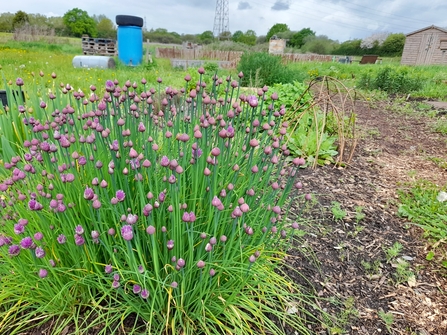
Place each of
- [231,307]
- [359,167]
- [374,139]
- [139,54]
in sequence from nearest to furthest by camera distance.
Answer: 1. [231,307]
2. [359,167]
3. [374,139]
4. [139,54]

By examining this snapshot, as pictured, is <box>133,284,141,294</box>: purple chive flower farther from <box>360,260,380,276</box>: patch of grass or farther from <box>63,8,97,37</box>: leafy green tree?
<box>63,8,97,37</box>: leafy green tree

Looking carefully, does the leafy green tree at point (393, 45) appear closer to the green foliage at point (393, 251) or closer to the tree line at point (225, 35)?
the tree line at point (225, 35)

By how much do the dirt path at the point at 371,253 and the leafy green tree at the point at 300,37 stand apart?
53069 millimetres

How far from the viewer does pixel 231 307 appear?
1231mm

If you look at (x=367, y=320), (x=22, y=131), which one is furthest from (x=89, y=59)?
(x=367, y=320)

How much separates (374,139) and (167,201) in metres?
4.01

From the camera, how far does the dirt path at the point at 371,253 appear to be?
159 centimetres

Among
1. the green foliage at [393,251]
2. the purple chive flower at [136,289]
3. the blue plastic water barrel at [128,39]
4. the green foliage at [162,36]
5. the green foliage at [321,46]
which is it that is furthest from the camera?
the green foliage at [162,36]

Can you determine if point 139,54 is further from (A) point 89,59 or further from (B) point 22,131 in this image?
(B) point 22,131

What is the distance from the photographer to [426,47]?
2320 cm

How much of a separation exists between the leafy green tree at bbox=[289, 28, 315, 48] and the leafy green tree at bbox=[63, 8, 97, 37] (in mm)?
35426

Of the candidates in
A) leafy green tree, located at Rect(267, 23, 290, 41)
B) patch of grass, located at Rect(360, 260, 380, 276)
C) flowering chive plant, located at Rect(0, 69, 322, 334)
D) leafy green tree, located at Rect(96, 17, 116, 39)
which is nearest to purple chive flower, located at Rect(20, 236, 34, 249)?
flowering chive plant, located at Rect(0, 69, 322, 334)

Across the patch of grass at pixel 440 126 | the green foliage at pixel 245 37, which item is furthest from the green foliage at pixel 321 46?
the patch of grass at pixel 440 126

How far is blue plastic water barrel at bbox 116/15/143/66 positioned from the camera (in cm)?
1032
